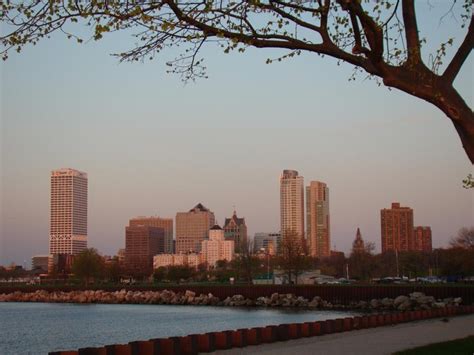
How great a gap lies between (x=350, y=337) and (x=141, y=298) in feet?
209

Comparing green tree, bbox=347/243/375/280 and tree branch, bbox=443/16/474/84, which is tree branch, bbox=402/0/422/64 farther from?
green tree, bbox=347/243/375/280

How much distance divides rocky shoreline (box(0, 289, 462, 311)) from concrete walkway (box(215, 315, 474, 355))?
18399mm

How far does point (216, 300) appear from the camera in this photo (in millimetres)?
73500

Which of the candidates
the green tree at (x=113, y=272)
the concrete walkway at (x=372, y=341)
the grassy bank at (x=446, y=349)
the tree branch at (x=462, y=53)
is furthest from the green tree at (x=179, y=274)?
the tree branch at (x=462, y=53)

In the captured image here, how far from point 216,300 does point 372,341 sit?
55.4m

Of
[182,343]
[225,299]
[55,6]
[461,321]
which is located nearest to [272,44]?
[55,6]

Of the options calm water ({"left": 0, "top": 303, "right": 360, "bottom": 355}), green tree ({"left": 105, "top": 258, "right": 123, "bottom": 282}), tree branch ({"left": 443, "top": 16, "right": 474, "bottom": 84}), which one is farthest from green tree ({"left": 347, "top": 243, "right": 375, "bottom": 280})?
tree branch ({"left": 443, "top": 16, "right": 474, "bottom": 84})

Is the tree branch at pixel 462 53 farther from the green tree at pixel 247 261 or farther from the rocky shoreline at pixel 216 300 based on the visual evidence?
the green tree at pixel 247 261

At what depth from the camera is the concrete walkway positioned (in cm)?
1694

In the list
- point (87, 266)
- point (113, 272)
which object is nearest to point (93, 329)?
point (87, 266)

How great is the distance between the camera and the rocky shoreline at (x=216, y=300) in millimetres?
51156

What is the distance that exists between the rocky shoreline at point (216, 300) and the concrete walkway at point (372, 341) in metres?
18.4

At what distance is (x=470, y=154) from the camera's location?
10469mm

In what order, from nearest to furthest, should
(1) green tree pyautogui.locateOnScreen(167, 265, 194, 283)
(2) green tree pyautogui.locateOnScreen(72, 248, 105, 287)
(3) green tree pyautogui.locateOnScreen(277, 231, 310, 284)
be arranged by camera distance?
1. (3) green tree pyautogui.locateOnScreen(277, 231, 310, 284)
2. (2) green tree pyautogui.locateOnScreen(72, 248, 105, 287)
3. (1) green tree pyautogui.locateOnScreen(167, 265, 194, 283)
